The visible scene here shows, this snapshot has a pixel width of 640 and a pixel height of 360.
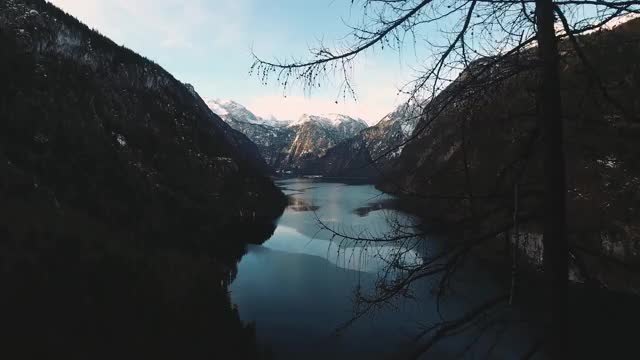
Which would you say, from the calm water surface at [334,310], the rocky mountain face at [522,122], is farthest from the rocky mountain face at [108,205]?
the rocky mountain face at [522,122]

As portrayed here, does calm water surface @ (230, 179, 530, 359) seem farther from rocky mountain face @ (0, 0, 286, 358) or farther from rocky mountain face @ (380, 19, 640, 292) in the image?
rocky mountain face @ (380, 19, 640, 292)

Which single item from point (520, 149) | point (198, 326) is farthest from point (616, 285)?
point (520, 149)

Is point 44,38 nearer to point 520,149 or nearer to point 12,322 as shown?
point 12,322

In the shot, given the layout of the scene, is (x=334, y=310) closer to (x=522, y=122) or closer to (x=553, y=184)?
(x=522, y=122)

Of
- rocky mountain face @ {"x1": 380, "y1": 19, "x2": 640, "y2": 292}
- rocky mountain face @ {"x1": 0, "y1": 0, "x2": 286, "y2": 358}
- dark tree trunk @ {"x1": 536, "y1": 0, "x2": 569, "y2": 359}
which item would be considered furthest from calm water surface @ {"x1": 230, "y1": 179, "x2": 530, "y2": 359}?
dark tree trunk @ {"x1": 536, "y1": 0, "x2": 569, "y2": 359}

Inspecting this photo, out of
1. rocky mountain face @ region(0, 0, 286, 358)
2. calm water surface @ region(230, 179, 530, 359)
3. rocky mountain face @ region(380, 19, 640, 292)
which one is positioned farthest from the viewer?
rocky mountain face @ region(0, 0, 286, 358)
